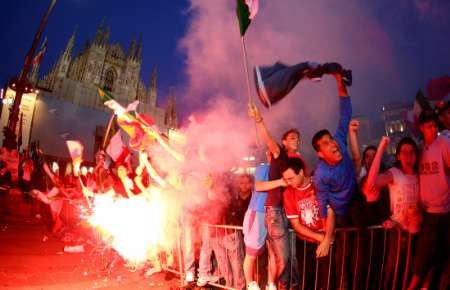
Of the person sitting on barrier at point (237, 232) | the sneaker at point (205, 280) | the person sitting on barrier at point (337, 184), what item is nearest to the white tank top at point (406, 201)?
the person sitting on barrier at point (337, 184)

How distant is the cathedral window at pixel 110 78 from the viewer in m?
50.6

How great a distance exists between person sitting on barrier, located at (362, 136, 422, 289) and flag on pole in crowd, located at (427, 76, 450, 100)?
3.50 m

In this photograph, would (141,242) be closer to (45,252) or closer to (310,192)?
(45,252)

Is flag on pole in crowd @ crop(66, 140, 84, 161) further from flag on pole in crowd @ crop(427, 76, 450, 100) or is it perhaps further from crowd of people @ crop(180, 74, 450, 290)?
flag on pole in crowd @ crop(427, 76, 450, 100)

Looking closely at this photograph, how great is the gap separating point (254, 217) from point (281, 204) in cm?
46

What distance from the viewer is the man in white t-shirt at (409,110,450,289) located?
3.06 metres

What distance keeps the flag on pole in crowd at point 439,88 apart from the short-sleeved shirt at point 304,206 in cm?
447

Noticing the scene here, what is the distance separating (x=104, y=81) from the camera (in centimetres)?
5019

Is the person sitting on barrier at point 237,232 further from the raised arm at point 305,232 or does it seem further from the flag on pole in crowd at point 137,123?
the flag on pole in crowd at point 137,123

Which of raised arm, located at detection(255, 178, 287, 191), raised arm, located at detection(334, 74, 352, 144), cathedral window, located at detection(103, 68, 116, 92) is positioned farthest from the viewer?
cathedral window, located at detection(103, 68, 116, 92)

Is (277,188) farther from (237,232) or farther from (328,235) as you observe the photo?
(237,232)

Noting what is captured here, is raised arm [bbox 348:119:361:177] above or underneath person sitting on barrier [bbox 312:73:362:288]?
above

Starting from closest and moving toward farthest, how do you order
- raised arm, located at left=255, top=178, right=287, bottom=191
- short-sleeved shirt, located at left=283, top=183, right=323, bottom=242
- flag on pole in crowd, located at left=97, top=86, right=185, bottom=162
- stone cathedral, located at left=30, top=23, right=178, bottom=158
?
short-sleeved shirt, located at left=283, top=183, right=323, bottom=242
raised arm, located at left=255, top=178, right=287, bottom=191
flag on pole in crowd, located at left=97, top=86, right=185, bottom=162
stone cathedral, located at left=30, top=23, right=178, bottom=158

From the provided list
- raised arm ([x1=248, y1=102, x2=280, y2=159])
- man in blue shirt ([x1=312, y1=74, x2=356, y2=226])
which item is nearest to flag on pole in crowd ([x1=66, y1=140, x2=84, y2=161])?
raised arm ([x1=248, y1=102, x2=280, y2=159])
